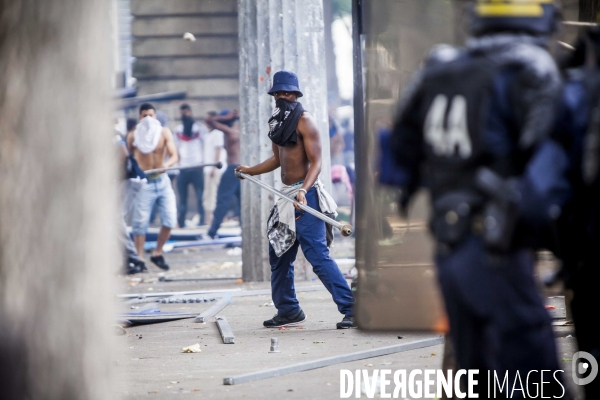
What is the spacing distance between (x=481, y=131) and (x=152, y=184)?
10644mm

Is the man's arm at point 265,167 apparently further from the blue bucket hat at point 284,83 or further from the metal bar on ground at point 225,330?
the metal bar on ground at point 225,330

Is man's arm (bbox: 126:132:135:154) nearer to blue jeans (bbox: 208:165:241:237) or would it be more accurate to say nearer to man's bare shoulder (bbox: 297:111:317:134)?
blue jeans (bbox: 208:165:241:237)

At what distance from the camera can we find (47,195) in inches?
161

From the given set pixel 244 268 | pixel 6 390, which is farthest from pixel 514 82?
pixel 244 268

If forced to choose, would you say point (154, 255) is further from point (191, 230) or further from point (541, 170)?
point (541, 170)

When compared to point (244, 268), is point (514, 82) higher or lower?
higher

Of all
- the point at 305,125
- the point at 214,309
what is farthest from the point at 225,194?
the point at 305,125

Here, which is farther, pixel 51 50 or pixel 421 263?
pixel 421 263

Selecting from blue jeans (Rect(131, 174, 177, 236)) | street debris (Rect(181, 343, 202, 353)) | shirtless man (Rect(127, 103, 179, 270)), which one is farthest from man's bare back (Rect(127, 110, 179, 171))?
street debris (Rect(181, 343, 202, 353))

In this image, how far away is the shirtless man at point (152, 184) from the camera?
43.4 feet

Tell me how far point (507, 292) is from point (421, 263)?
9.31 feet

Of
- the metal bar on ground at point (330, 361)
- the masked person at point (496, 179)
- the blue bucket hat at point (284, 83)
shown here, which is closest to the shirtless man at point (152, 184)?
the blue bucket hat at point (284, 83)

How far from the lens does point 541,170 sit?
3012 mm

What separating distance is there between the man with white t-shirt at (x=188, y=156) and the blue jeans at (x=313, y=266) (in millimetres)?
10754
